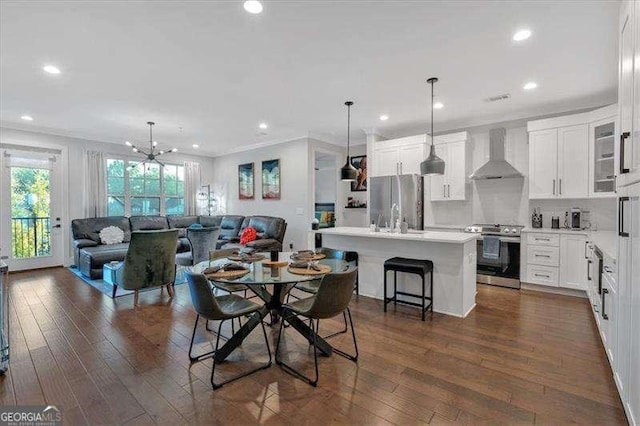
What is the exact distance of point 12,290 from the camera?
181 inches

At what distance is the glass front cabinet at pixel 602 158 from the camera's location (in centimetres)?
398

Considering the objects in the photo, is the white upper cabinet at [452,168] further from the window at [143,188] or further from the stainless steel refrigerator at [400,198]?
the window at [143,188]

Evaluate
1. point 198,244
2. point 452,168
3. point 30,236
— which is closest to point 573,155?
point 452,168

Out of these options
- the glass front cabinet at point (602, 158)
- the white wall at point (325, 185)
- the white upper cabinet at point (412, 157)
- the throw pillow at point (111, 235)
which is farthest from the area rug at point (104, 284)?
the glass front cabinet at point (602, 158)

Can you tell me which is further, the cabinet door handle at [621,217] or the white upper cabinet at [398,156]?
the white upper cabinet at [398,156]

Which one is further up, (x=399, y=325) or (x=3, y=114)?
(x=3, y=114)

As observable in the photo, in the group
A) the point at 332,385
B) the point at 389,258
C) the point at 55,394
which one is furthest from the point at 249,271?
the point at 389,258

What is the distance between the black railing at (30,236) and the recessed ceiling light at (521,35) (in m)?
8.08

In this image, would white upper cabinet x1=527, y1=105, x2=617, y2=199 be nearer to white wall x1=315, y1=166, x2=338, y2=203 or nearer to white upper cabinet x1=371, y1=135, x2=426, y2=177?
white upper cabinet x1=371, y1=135, x2=426, y2=177

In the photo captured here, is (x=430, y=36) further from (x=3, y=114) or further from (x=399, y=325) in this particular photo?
(x=3, y=114)

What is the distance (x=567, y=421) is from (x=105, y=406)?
289cm

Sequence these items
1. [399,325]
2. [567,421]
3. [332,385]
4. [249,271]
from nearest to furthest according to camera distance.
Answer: [567,421] < [332,385] < [249,271] < [399,325]

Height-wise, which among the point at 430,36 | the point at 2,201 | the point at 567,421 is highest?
the point at 430,36

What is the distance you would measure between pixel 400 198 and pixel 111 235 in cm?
573
